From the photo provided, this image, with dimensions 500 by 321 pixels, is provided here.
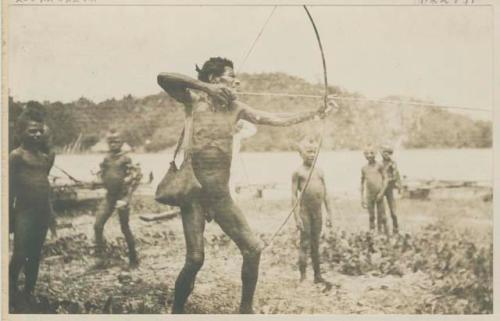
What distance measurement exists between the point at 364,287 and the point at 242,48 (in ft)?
6.91

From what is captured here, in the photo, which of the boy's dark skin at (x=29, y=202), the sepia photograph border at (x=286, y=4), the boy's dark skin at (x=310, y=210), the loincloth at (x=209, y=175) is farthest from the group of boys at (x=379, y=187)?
the boy's dark skin at (x=29, y=202)

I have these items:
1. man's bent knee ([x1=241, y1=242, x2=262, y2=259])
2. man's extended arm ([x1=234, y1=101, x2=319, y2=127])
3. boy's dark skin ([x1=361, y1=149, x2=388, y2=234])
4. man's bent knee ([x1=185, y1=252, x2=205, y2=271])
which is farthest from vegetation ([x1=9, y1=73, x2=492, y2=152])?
man's bent knee ([x1=185, y1=252, x2=205, y2=271])

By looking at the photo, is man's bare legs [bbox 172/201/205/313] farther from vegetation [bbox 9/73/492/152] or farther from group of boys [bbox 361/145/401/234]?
group of boys [bbox 361/145/401/234]

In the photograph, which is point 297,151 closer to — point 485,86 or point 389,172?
point 389,172

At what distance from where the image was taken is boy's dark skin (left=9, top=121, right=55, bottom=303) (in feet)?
17.6

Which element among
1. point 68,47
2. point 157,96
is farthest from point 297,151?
point 68,47

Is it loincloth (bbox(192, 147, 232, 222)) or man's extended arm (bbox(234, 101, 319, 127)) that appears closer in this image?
loincloth (bbox(192, 147, 232, 222))

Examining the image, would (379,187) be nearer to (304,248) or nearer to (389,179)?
(389,179)

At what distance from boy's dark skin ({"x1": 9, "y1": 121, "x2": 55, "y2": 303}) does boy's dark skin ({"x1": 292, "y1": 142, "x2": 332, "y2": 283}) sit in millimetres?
1960

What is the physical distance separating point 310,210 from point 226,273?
2.68ft

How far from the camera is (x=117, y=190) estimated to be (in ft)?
17.7

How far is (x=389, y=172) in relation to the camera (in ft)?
17.9

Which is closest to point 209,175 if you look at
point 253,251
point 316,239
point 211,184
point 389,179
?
point 211,184

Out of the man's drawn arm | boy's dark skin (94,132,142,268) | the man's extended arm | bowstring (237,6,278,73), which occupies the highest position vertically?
bowstring (237,6,278,73)
